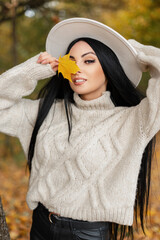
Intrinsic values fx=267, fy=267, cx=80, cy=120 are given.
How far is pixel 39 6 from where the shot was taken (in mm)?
4352

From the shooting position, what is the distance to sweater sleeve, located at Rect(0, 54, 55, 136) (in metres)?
2.08

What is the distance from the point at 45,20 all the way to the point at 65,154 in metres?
3.90

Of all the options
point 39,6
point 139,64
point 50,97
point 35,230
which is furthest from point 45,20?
point 35,230

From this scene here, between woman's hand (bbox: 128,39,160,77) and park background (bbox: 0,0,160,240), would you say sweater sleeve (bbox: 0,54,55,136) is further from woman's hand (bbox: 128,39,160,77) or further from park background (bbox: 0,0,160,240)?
park background (bbox: 0,0,160,240)

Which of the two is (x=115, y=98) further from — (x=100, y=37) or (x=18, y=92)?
(x=18, y=92)

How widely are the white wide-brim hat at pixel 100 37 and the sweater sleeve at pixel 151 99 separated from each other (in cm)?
15

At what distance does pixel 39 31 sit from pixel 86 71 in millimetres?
3692

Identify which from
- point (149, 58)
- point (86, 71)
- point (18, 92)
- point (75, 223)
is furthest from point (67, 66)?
point (75, 223)

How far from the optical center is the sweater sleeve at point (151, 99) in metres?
1.65

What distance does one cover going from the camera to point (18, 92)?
85.3 inches

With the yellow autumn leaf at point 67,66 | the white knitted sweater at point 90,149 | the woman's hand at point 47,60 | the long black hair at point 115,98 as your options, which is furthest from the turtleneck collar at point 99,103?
the woman's hand at point 47,60

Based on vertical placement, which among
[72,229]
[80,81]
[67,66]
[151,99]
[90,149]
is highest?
[67,66]

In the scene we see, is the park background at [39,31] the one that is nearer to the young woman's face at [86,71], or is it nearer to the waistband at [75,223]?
the waistband at [75,223]

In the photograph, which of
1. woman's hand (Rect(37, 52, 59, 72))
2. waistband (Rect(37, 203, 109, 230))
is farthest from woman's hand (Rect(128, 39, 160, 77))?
waistband (Rect(37, 203, 109, 230))
